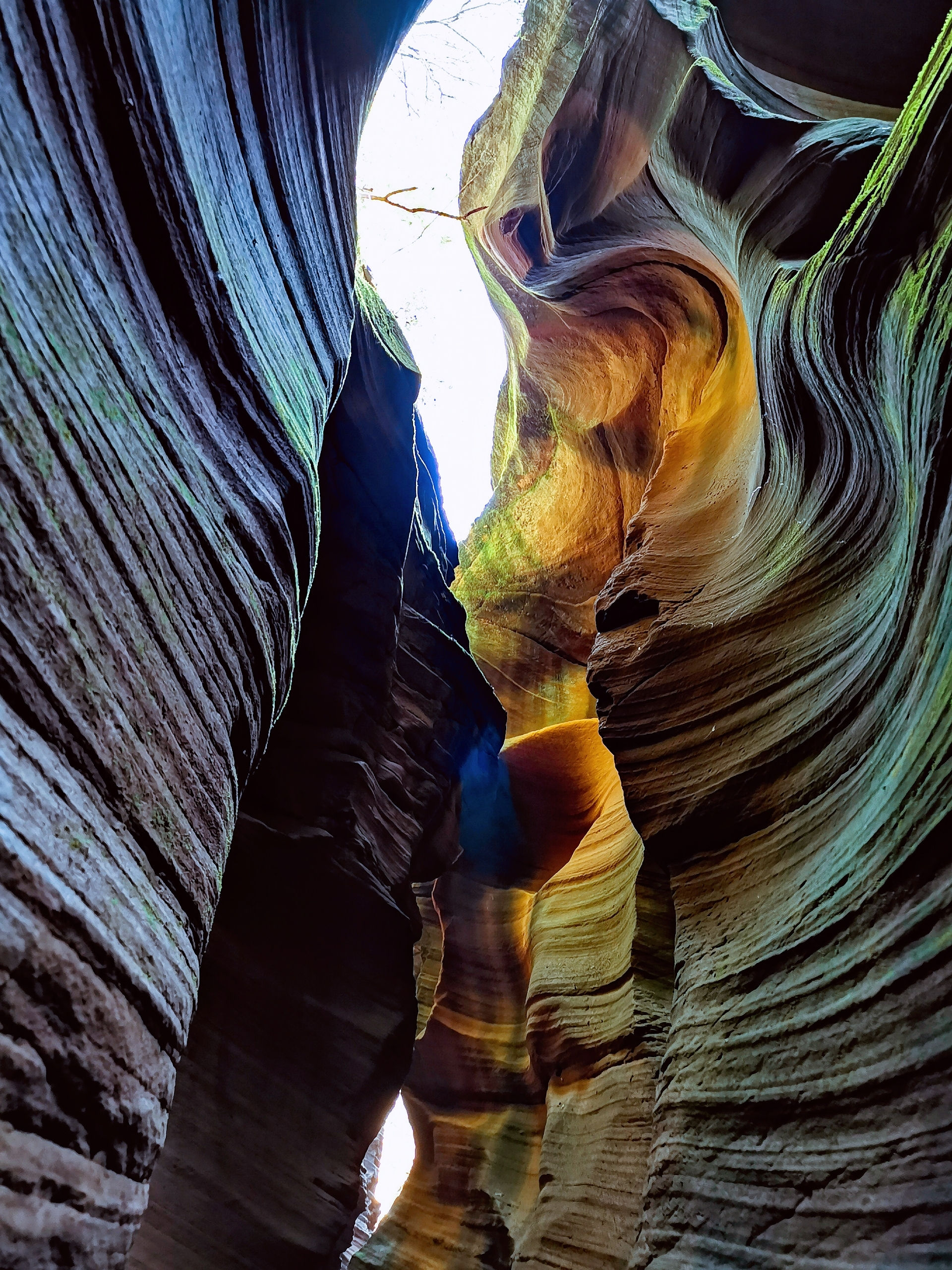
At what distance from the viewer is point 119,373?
7.74ft

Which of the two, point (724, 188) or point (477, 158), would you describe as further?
point (477, 158)

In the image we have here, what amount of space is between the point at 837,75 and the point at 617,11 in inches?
99.7

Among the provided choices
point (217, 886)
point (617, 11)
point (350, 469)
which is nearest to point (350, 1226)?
point (217, 886)

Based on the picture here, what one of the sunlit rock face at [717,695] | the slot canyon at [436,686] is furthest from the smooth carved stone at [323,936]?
the sunlit rock face at [717,695]

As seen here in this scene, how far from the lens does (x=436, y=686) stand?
8531mm

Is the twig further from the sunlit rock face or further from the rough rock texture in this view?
the rough rock texture

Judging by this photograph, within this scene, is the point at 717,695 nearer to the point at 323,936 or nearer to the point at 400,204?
the point at 323,936

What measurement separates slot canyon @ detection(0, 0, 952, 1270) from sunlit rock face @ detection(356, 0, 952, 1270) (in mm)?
33

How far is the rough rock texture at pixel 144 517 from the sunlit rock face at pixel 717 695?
2225 mm

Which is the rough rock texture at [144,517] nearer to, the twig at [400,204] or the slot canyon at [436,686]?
the slot canyon at [436,686]

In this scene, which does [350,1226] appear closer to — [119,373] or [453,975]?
[453,975]

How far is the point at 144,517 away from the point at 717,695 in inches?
141

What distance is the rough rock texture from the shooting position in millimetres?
1776

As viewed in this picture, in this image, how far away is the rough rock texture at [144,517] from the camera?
5.83 ft
